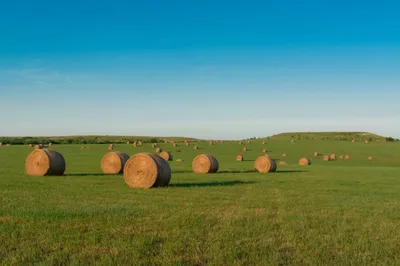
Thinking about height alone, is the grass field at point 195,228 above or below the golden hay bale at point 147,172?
below

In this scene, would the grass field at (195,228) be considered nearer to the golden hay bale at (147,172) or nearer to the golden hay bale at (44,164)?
the golden hay bale at (147,172)

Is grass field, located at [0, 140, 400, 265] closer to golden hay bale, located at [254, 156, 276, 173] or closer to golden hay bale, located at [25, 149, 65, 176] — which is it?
golden hay bale, located at [25, 149, 65, 176]

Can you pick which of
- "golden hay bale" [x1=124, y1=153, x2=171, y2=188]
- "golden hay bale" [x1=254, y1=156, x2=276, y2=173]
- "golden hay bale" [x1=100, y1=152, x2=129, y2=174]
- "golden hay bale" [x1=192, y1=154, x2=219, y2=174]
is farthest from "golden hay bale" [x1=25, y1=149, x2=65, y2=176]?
"golden hay bale" [x1=254, y1=156, x2=276, y2=173]

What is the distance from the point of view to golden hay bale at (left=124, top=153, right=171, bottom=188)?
66.1ft

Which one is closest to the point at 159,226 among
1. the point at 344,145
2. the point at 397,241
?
the point at 397,241

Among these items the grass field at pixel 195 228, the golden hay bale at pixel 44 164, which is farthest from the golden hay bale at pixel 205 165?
the grass field at pixel 195 228

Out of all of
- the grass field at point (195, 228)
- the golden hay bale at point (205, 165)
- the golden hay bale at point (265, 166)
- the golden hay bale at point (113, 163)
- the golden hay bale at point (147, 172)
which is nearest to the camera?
the grass field at point (195, 228)

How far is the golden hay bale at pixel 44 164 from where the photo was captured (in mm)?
26125

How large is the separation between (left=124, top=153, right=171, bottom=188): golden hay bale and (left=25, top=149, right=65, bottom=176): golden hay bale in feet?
24.4

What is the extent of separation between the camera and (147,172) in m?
20.4

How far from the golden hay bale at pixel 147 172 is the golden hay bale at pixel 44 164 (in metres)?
7.45

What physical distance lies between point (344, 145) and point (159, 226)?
73065 millimetres

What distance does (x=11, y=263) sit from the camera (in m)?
7.87

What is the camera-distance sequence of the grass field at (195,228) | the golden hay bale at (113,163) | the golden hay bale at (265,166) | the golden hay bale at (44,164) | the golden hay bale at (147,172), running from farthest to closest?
1. the golden hay bale at (265,166)
2. the golden hay bale at (113,163)
3. the golden hay bale at (44,164)
4. the golden hay bale at (147,172)
5. the grass field at (195,228)
